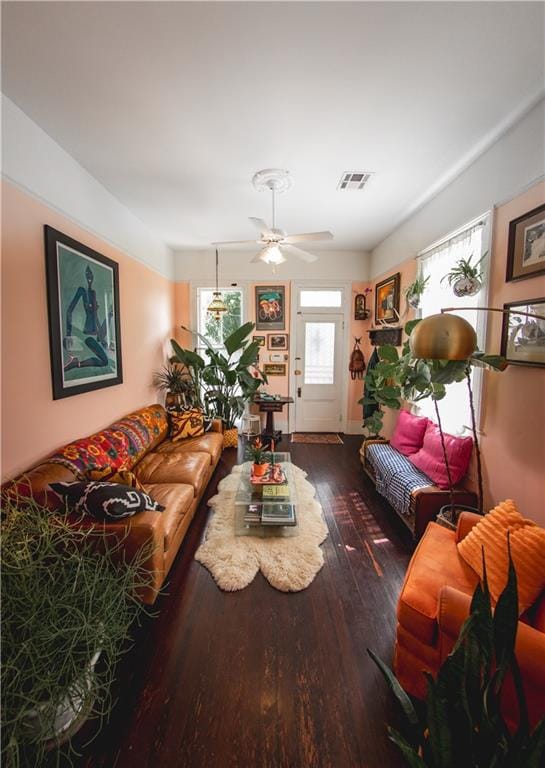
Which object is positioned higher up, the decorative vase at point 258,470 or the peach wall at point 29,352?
the peach wall at point 29,352

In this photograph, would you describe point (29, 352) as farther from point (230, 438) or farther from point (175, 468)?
point (230, 438)

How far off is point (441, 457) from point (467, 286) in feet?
4.57

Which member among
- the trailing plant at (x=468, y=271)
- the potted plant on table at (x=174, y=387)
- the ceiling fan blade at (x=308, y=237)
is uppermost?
the ceiling fan blade at (x=308, y=237)

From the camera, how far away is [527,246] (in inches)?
76.0

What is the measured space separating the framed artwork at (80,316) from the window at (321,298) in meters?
2.93

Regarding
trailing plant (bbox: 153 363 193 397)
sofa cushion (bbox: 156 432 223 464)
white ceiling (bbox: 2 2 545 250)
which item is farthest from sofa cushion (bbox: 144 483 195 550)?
white ceiling (bbox: 2 2 545 250)

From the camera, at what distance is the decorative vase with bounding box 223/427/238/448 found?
4488mm

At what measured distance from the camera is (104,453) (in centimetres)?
252

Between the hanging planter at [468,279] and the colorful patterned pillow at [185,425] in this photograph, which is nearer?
the hanging planter at [468,279]

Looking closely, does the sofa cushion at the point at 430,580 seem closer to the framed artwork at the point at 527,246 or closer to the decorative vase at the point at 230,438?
the framed artwork at the point at 527,246

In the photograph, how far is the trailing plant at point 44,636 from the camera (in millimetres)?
964

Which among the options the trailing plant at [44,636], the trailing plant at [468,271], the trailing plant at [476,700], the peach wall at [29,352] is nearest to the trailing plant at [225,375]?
the peach wall at [29,352]

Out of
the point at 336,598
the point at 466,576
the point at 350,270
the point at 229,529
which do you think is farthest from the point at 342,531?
the point at 350,270

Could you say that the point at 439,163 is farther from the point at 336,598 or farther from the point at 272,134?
the point at 336,598
